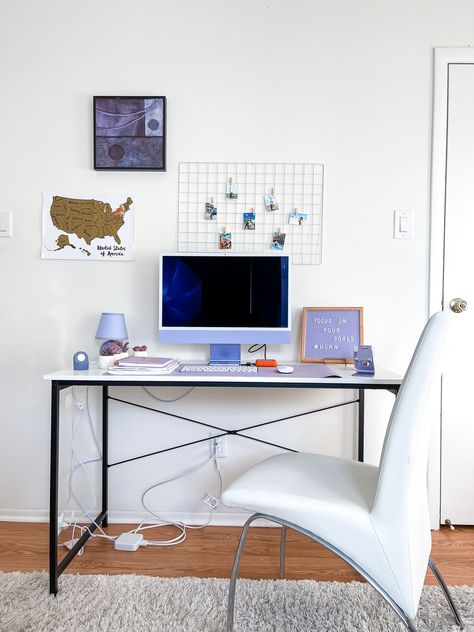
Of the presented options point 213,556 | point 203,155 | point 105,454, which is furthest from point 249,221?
point 213,556

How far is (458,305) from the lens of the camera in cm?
187

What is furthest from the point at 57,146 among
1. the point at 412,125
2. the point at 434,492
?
the point at 434,492

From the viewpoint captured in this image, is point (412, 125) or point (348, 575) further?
point (412, 125)

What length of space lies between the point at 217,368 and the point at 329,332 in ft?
1.82

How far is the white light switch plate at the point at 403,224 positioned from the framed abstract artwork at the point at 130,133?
107cm

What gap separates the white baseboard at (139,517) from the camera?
6.21ft

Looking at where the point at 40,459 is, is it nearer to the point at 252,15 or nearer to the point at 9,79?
the point at 9,79

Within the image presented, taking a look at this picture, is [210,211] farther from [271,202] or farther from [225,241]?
[271,202]

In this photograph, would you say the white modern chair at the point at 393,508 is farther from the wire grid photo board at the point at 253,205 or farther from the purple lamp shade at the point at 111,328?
the wire grid photo board at the point at 253,205

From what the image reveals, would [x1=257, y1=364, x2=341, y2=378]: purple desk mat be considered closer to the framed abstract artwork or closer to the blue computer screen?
the blue computer screen

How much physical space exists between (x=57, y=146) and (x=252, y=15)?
106 centimetres

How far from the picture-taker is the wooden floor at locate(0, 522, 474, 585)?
1533 millimetres

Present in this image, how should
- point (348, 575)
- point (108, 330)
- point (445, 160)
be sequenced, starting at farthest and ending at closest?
point (445, 160) → point (108, 330) → point (348, 575)

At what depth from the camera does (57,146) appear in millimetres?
1918
